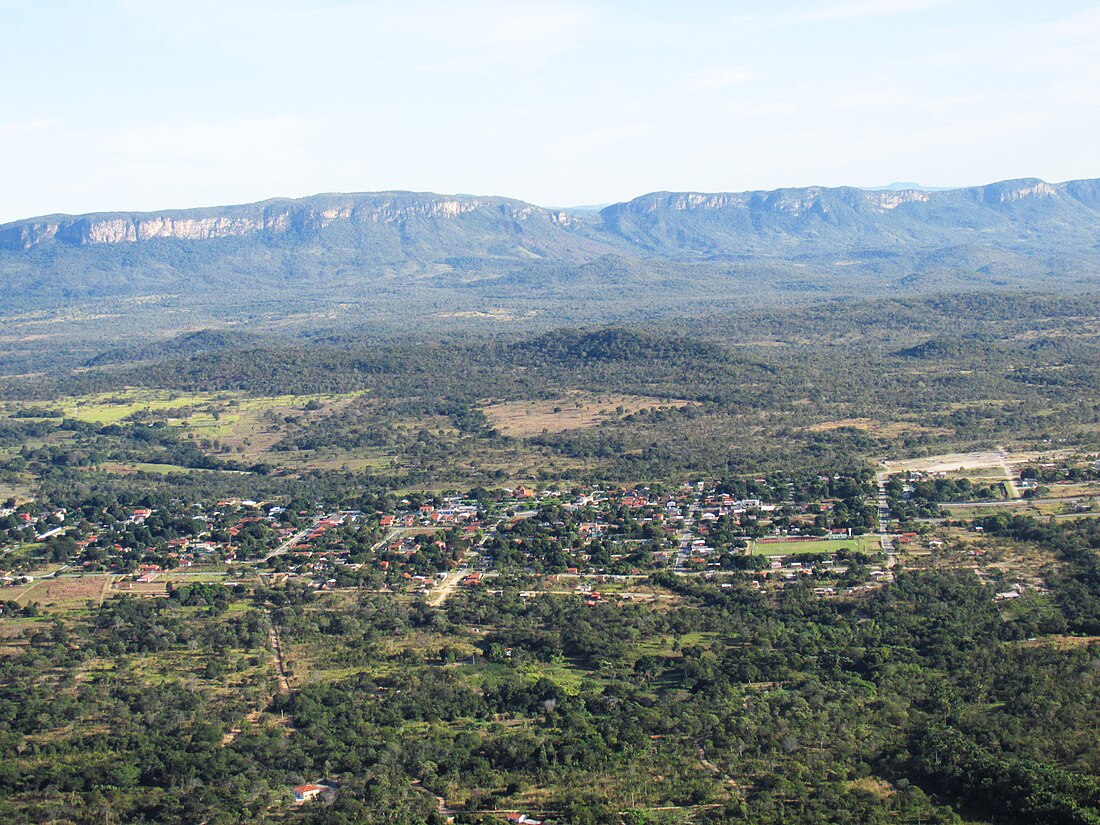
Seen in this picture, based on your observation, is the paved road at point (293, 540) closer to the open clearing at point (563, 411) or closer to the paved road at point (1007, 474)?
the open clearing at point (563, 411)

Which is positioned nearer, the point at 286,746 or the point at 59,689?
the point at 286,746

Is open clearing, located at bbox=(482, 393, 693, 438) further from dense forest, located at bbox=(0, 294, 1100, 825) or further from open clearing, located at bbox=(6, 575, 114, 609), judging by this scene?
open clearing, located at bbox=(6, 575, 114, 609)

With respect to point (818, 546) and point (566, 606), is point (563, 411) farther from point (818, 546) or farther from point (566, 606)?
point (566, 606)

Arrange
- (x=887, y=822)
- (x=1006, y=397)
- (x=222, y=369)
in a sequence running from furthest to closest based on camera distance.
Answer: (x=222, y=369), (x=1006, y=397), (x=887, y=822)

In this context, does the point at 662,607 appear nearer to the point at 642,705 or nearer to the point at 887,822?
the point at 642,705

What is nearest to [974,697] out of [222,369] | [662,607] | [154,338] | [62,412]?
[662,607]

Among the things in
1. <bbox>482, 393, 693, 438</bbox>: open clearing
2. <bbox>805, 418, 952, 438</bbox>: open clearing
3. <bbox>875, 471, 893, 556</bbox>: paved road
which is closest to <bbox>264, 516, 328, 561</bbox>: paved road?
<bbox>482, 393, 693, 438</bbox>: open clearing
